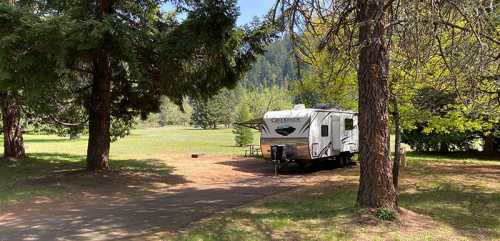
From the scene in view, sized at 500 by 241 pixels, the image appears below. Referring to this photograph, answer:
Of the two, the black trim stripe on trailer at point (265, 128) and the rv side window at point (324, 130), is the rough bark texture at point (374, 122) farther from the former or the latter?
the black trim stripe on trailer at point (265, 128)

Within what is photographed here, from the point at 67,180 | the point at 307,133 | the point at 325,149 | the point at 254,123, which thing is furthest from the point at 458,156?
the point at 67,180

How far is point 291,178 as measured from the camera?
47.0ft

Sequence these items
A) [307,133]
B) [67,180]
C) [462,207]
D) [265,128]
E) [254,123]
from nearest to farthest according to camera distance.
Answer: [462,207] → [67,180] → [307,133] → [265,128] → [254,123]

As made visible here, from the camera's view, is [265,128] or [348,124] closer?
[265,128]

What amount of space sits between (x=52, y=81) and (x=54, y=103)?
Answer: 176 cm

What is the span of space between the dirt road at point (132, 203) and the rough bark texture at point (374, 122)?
308 cm

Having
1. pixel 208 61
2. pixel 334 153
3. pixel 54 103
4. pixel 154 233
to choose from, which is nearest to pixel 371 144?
pixel 154 233

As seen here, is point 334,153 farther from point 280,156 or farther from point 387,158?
point 387,158

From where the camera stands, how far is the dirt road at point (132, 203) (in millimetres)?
6828

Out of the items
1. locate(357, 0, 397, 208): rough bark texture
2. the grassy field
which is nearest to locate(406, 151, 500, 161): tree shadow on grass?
the grassy field

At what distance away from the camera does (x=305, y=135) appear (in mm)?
15930

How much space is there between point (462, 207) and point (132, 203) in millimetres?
6813

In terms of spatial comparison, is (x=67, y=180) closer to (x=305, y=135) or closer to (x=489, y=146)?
(x=305, y=135)

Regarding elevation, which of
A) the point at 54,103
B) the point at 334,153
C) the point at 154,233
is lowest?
the point at 154,233
